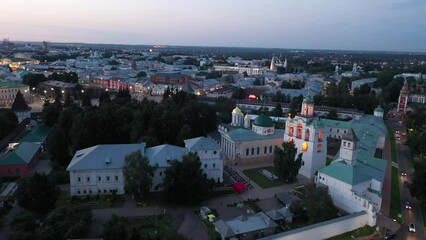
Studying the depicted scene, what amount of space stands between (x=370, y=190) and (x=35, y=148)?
36084 millimetres

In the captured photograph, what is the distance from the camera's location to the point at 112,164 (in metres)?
32.7

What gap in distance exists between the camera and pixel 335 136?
56.0 meters

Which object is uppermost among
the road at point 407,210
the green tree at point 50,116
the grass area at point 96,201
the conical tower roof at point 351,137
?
the conical tower roof at point 351,137

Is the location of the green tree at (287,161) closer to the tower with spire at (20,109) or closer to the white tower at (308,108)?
the white tower at (308,108)

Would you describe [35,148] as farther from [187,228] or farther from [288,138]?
[288,138]

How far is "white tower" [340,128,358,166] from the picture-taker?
34.6 metres

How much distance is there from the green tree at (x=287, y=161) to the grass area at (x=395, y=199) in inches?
360

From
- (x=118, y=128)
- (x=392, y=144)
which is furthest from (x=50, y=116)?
(x=392, y=144)

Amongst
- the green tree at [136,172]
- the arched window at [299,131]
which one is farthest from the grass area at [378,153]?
the green tree at [136,172]

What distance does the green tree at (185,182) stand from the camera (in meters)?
29.8

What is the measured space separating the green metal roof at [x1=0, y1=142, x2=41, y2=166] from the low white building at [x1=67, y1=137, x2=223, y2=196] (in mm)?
6894

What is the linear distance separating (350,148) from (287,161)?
6288 millimetres

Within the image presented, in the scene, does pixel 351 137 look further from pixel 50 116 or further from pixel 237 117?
pixel 50 116

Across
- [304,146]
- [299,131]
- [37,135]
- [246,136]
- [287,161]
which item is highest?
[299,131]
